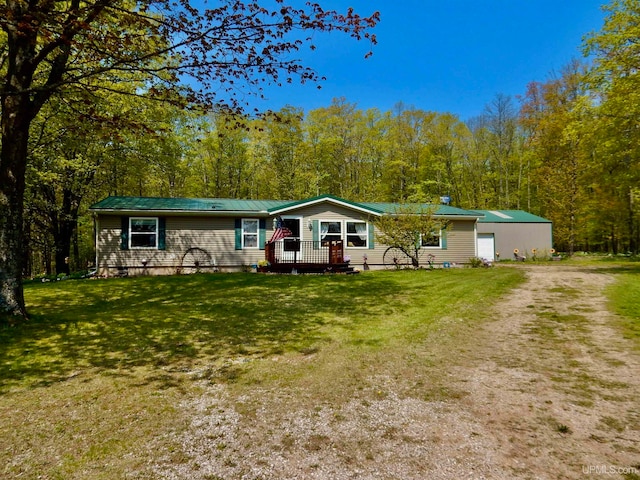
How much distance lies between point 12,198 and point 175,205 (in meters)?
8.84

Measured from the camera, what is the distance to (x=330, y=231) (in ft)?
51.6

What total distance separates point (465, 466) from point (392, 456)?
0.46 meters

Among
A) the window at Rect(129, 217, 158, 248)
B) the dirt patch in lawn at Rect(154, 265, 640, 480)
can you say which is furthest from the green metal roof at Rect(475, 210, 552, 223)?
the dirt patch in lawn at Rect(154, 265, 640, 480)

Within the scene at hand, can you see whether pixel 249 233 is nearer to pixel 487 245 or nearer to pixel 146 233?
pixel 146 233

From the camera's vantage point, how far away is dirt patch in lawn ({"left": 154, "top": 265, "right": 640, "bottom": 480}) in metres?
2.21

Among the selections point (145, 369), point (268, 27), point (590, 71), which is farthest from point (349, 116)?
point (145, 369)

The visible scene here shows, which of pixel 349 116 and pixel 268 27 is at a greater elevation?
pixel 349 116

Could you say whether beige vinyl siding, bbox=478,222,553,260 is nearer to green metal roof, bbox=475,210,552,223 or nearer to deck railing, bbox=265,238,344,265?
green metal roof, bbox=475,210,552,223

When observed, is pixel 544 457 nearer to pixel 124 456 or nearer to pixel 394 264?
pixel 124 456

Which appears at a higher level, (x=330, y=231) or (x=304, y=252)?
(x=330, y=231)

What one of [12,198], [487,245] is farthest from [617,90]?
[12,198]

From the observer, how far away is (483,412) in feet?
9.58

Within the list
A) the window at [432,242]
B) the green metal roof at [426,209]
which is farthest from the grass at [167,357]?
the window at [432,242]

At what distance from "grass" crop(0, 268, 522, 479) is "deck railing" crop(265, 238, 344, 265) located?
203 inches
